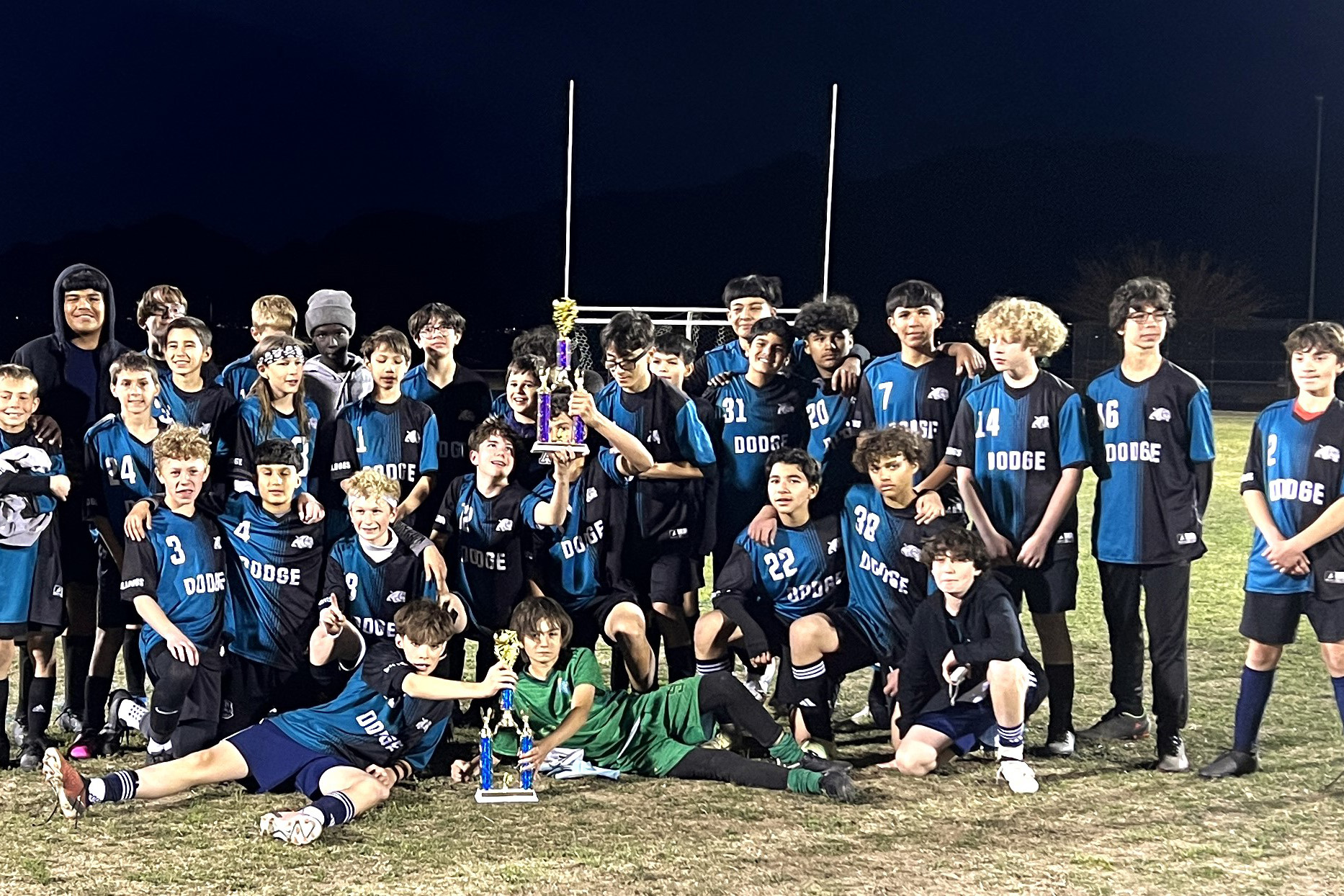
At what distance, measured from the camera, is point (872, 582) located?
5.37 m

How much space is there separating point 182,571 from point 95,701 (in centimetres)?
71

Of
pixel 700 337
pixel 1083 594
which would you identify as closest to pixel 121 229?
pixel 700 337

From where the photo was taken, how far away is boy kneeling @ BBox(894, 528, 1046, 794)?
4.94m

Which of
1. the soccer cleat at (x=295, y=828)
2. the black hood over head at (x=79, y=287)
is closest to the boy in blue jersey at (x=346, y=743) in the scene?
the soccer cleat at (x=295, y=828)

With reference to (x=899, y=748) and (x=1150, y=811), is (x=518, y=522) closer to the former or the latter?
(x=899, y=748)

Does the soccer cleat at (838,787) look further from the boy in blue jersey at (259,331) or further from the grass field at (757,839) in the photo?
the boy in blue jersey at (259,331)

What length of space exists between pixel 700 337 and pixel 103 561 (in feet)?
55.7

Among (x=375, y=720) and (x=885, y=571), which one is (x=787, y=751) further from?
(x=375, y=720)

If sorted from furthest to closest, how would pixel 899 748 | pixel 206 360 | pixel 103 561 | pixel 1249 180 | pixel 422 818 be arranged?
1. pixel 1249 180
2. pixel 206 360
3. pixel 103 561
4. pixel 899 748
5. pixel 422 818

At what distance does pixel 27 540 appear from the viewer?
5117 millimetres

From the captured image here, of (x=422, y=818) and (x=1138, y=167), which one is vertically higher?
(x=1138, y=167)

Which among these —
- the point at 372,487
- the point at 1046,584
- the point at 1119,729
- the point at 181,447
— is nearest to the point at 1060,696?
the point at 1119,729

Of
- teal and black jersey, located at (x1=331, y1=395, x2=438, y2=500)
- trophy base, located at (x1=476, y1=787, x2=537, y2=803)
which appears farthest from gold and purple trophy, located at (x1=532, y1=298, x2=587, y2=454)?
trophy base, located at (x1=476, y1=787, x2=537, y2=803)

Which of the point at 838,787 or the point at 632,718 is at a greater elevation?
the point at 632,718
